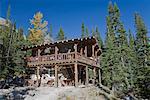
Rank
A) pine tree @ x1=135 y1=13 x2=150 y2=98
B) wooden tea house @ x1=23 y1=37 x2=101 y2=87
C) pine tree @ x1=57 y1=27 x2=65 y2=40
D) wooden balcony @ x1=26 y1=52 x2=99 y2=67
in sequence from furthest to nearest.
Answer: pine tree @ x1=57 y1=27 x2=65 y2=40, pine tree @ x1=135 y1=13 x2=150 y2=98, wooden tea house @ x1=23 y1=37 x2=101 y2=87, wooden balcony @ x1=26 y1=52 x2=99 y2=67

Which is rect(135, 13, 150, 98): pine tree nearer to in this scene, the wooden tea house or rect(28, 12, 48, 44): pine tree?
the wooden tea house

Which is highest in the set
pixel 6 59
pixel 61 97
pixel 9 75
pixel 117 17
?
pixel 117 17

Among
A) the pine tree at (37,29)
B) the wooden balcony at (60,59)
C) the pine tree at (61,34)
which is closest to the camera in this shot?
the wooden balcony at (60,59)

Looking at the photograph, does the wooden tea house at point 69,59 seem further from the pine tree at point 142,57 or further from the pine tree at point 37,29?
the pine tree at point 37,29

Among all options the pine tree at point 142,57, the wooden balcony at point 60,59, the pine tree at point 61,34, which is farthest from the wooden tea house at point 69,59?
the pine tree at point 61,34

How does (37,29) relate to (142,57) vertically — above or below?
above

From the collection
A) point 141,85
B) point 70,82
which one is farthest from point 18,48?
point 141,85

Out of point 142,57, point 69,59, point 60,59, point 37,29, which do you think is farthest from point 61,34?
point 69,59

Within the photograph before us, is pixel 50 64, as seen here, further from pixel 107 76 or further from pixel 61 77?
pixel 107 76

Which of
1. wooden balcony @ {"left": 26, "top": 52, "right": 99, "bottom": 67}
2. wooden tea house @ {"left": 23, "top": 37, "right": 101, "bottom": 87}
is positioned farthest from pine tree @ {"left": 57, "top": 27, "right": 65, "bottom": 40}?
wooden balcony @ {"left": 26, "top": 52, "right": 99, "bottom": 67}

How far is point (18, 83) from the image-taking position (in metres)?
32.0

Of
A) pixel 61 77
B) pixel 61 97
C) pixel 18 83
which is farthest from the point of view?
pixel 18 83

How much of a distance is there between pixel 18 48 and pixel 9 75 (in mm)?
4787

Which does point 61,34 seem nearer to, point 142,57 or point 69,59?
point 142,57
